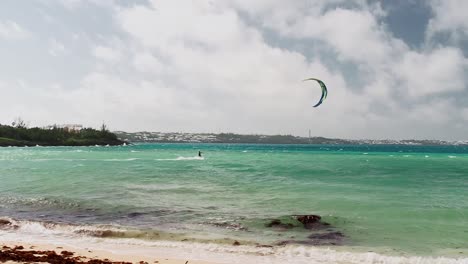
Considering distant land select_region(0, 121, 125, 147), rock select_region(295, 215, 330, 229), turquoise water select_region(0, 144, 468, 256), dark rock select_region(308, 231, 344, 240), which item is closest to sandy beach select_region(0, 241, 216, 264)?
turquoise water select_region(0, 144, 468, 256)

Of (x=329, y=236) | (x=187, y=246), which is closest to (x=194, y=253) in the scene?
(x=187, y=246)

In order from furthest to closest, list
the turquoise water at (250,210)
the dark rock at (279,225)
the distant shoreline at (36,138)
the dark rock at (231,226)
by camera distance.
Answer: the distant shoreline at (36,138)
the dark rock at (279,225)
the dark rock at (231,226)
the turquoise water at (250,210)

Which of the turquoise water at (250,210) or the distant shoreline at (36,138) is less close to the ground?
the distant shoreline at (36,138)

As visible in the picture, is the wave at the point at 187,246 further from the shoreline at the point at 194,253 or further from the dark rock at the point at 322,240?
the dark rock at the point at 322,240

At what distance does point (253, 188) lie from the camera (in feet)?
95.2

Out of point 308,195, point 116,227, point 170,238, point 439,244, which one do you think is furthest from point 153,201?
point 439,244

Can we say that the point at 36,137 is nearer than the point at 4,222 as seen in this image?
No

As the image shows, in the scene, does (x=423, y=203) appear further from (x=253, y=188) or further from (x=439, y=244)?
(x=253, y=188)

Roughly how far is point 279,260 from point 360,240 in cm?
417

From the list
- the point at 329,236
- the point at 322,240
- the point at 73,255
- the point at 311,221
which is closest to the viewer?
the point at 73,255

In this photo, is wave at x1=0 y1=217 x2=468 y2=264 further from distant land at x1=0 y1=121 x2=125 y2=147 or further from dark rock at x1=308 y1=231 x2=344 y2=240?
distant land at x1=0 y1=121 x2=125 y2=147

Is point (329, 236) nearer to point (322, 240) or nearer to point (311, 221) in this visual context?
point (322, 240)

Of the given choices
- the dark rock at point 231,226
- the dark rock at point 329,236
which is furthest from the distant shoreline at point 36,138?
the dark rock at point 329,236

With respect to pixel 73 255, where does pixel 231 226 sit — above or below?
below
